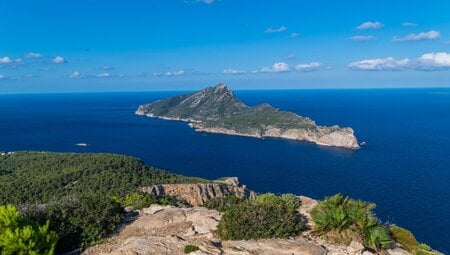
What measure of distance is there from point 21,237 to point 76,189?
212 feet

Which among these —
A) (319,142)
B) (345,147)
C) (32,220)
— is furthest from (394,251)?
(319,142)

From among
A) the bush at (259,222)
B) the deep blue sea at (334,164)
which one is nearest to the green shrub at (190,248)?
the bush at (259,222)

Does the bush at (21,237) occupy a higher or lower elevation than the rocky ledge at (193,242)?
higher

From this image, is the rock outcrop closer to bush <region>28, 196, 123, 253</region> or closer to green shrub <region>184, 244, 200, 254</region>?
green shrub <region>184, 244, 200, 254</region>

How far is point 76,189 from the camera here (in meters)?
73.8

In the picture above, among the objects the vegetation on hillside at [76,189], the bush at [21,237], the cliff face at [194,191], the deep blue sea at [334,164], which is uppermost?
the bush at [21,237]

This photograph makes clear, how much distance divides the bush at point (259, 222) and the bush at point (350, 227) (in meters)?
1.06

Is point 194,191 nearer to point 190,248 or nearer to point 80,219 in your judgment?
point 80,219

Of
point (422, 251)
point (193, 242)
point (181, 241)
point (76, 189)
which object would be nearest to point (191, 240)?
point (193, 242)

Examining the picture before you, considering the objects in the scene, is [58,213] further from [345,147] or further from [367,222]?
[345,147]

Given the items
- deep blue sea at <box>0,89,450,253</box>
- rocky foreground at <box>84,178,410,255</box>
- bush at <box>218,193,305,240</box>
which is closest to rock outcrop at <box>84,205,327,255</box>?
rocky foreground at <box>84,178,410,255</box>

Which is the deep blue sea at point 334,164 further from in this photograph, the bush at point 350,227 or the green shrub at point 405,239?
the bush at point 350,227

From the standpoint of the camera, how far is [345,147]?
555ft

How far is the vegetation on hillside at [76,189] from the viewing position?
54.7 ft
